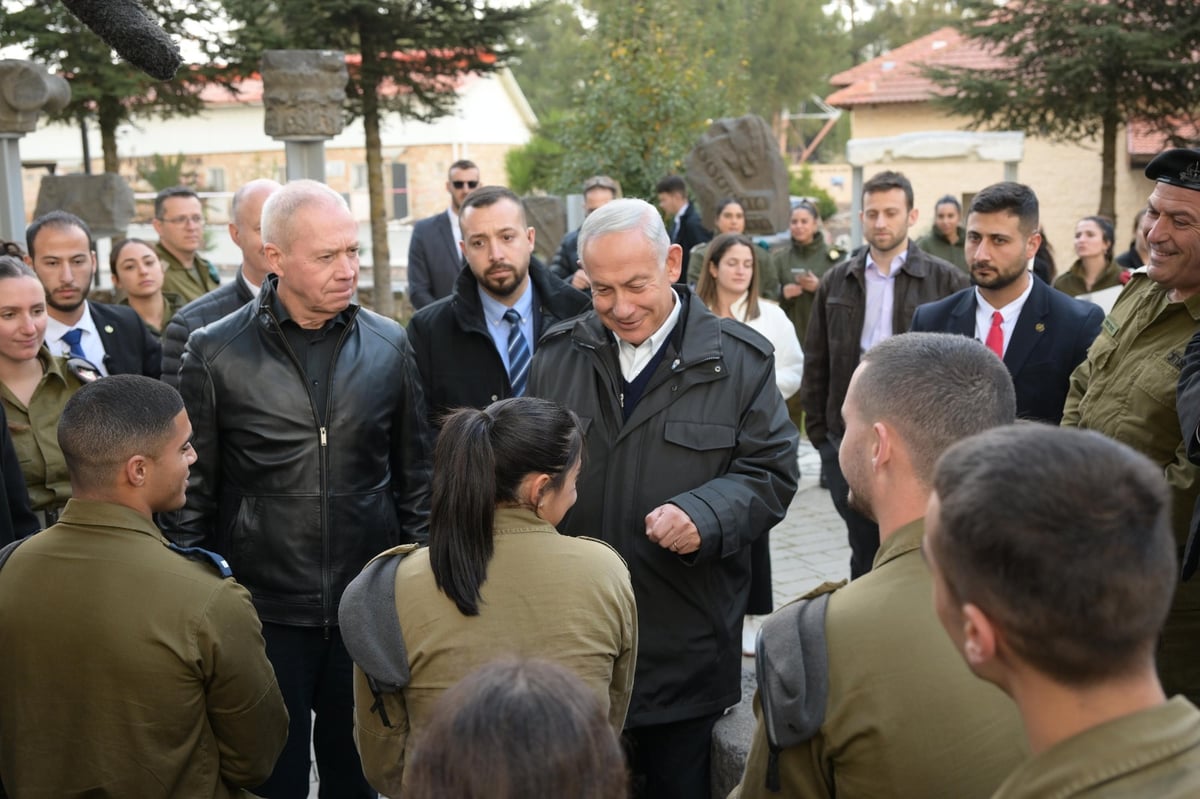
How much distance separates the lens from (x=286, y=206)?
3.57 m

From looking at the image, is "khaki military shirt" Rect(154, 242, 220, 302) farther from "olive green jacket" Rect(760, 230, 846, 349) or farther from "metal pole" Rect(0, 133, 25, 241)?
"olive green jacket" Rect(760, 230, 846, 349)

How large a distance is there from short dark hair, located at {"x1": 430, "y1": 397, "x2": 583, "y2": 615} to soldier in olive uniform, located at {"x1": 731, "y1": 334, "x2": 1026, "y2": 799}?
2.20ft

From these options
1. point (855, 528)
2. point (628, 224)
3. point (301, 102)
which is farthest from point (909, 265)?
point (301, 102)

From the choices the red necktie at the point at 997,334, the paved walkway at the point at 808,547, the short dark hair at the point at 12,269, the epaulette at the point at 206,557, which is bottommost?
the paved walkway at the point at 808,547

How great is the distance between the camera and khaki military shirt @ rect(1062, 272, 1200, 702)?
3.29 meters

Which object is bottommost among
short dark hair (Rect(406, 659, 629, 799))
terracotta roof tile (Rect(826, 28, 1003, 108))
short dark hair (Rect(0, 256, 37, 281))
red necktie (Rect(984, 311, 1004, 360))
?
short dark hair (Rect(406, 659, 629, 799))

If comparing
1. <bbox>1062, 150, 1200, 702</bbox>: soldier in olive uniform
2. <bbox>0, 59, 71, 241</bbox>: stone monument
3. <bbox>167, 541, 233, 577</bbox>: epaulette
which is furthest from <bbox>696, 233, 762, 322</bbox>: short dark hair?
<bbox>0, 59, 71, 241</bbox>: stone monument

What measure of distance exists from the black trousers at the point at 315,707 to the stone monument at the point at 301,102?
313 inches

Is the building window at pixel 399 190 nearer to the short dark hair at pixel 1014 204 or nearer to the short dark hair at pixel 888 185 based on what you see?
the short dark hair at pixel 888 185

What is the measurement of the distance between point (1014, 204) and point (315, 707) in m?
3.35

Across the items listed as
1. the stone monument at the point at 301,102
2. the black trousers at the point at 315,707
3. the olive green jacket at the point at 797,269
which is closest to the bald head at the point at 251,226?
the black trousers at the point at 315,707

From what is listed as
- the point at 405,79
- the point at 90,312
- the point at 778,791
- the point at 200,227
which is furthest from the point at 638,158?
the point at 778,791

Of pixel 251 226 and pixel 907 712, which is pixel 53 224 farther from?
pixel 907 712

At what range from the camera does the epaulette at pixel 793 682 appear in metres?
2.04
